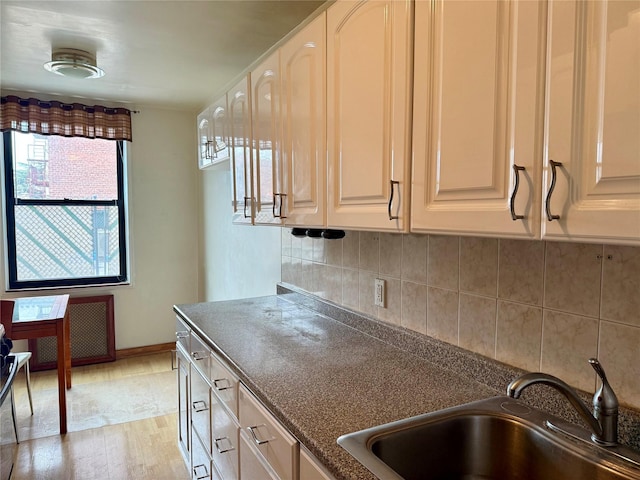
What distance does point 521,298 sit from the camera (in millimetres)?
1243

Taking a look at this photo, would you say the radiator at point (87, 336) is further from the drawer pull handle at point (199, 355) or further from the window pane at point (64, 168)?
the drawer pull handle at point (199, 355)

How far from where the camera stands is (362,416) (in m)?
1.12

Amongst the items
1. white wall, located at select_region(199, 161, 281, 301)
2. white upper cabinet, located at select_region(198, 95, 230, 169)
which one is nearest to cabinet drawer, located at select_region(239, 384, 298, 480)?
white wall, located at select_region(199, 161, 281, 301)

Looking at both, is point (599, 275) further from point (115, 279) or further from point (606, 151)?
point (115, 279)

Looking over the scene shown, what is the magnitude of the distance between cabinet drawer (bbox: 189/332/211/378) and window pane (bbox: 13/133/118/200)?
104 inches

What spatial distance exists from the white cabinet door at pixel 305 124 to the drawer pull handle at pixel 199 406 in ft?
3.02

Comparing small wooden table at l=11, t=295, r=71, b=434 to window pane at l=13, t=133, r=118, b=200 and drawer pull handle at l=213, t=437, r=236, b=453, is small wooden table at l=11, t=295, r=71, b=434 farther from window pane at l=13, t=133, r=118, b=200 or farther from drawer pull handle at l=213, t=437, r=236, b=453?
drawer pull handle at l=213, t=437, r=236, b=453

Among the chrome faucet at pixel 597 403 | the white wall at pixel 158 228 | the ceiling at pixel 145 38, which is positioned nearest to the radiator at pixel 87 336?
the white wall at pixel 158 228

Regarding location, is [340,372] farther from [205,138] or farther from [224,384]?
[205,138]

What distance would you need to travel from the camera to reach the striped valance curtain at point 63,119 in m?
3.48

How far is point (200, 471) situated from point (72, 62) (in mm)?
2483

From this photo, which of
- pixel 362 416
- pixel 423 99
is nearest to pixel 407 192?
pixel 423 99

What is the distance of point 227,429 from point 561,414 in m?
1.16

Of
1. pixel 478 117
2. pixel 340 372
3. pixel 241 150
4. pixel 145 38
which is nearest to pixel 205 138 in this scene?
pixel 145 38
